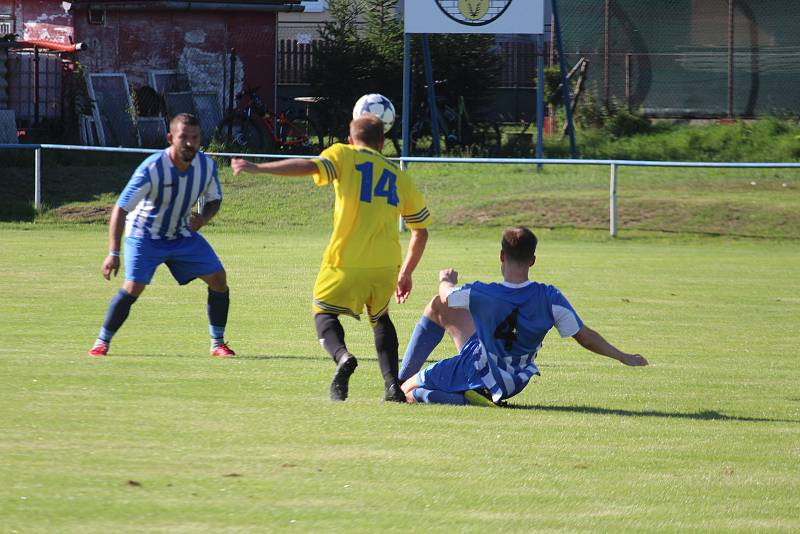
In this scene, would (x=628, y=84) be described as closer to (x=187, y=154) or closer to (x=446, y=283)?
(x=187, y=154)

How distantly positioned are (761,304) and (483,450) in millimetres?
8122

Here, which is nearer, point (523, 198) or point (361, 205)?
point (361, 205)

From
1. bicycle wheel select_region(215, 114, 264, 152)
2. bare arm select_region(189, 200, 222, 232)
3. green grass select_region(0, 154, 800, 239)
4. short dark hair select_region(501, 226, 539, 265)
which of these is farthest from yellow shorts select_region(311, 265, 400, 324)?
bicycle wheel select_region(215, 114, 264, 152)

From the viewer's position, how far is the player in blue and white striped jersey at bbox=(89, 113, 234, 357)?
928 centimetres

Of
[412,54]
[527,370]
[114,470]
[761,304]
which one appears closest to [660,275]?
[761,304]

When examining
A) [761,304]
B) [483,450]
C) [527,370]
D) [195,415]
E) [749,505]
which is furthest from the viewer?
[761,304]

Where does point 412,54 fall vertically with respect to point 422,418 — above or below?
above

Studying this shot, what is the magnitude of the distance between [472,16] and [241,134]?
239 inches

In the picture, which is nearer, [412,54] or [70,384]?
[70,384]

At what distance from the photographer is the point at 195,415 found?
7.02 m

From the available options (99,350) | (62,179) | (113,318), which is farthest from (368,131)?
(62,179)

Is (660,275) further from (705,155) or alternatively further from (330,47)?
(330,47)

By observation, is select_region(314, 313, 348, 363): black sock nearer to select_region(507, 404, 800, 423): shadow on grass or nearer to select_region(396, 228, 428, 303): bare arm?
select_region(396, 228, 428, 303): bare arm

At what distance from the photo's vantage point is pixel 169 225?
950 cm
